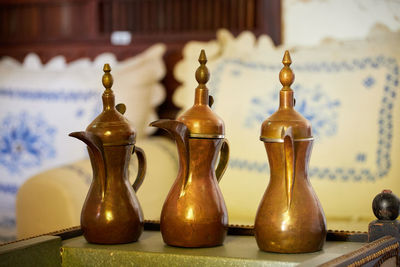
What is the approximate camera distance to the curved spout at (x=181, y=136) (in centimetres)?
90

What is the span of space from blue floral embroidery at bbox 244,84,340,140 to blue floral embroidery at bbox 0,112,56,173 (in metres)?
0.71

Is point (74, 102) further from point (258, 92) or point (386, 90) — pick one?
point (386, 90)

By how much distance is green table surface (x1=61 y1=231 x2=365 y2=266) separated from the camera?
2.78 feet

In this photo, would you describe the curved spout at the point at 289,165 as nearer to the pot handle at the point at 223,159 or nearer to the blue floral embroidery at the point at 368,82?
the pot handle at the point at 223,159

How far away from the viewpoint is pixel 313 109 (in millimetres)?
1760

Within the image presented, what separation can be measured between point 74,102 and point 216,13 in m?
0.62

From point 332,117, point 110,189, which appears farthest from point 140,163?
point 332,117

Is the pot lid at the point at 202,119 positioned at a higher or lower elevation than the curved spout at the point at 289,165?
higher

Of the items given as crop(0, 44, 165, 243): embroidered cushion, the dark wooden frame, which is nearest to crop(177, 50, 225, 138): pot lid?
crop(0, 44, 165, 243): embroidered cushion

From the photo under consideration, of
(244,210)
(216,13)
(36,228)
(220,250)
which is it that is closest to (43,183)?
(36,228)

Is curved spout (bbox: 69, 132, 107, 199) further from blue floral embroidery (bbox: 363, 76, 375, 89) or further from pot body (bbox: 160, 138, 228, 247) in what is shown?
blue floral embroidery (bbox: 363, 76, 375, 89)

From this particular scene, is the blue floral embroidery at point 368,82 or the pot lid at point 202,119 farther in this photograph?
the blue floral embroidery at point 368,82

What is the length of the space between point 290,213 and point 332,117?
2.97ft

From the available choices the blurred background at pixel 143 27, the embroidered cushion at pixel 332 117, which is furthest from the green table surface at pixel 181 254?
the blurred background at pixel 143 27
